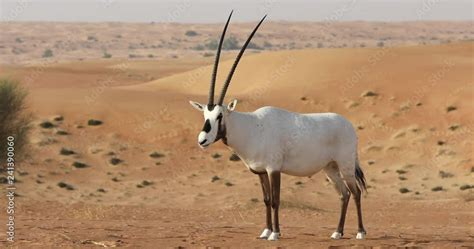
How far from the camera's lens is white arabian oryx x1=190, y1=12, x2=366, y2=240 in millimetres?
14633

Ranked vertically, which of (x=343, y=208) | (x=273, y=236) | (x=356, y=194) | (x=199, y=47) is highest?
(x=199, y=47)

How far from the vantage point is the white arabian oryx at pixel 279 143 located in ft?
48.0

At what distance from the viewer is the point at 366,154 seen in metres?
37.0

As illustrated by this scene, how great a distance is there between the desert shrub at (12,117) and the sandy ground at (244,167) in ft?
6.00

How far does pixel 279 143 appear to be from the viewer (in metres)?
14.9

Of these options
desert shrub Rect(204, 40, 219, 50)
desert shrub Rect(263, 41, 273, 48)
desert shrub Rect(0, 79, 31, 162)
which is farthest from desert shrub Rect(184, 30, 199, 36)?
desert shrub Rect(0, 79, 31, 162)

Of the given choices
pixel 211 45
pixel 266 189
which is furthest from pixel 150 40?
pixel 266 189

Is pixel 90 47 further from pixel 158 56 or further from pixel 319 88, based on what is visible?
pixel 319 88

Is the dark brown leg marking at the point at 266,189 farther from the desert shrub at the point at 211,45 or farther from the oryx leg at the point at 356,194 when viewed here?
the desert shrub at the point at 211,45

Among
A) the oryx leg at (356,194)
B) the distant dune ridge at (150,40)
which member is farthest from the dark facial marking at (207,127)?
the distant dune ridge at (150,40)

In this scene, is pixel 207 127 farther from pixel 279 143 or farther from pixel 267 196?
pixel 267 196

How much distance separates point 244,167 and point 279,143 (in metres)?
20.4

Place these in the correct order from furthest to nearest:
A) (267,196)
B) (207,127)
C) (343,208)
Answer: (343,208), (267,196), (207,127)

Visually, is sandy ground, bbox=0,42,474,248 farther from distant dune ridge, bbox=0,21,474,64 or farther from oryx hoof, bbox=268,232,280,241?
distant dune ridge, bbox=0,21,474,64
